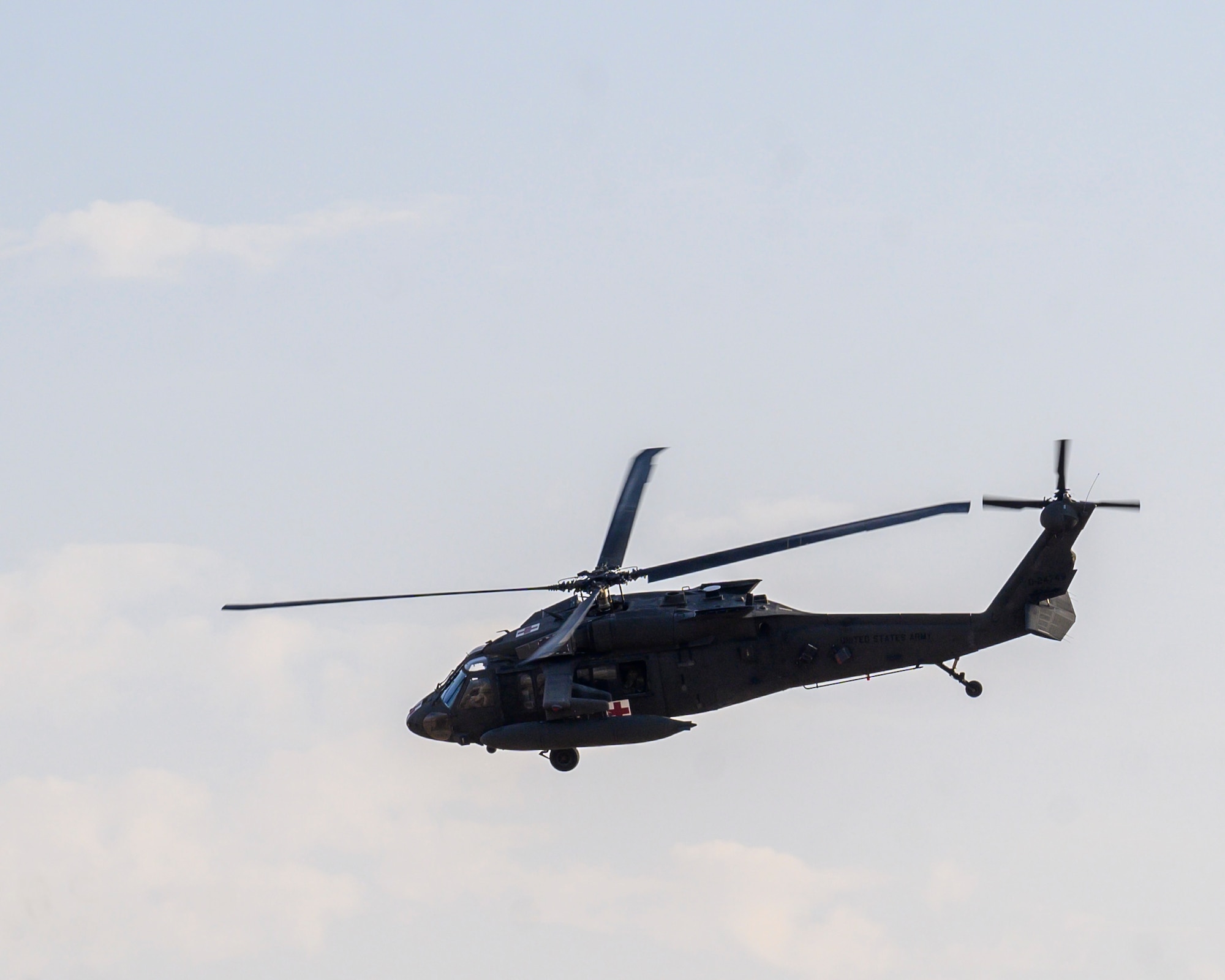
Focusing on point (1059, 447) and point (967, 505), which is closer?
point (967, 505)

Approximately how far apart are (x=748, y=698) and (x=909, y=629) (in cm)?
503

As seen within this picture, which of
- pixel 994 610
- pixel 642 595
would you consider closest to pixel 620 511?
pixel 642 595

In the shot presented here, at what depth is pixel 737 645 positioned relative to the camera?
5397 centimetres

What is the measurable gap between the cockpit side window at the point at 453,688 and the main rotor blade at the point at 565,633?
7.45 feet

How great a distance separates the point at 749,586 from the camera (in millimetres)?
54094

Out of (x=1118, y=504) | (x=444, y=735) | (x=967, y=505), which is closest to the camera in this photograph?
(x=967, y=505)

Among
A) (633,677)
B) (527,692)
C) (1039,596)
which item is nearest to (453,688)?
(527,692)

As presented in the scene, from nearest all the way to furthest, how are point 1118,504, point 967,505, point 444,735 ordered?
1. point 967,505
2. point 1118,504
3. point 444,735

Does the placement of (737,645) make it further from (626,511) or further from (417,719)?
(417,719)

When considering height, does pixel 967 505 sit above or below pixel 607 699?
above

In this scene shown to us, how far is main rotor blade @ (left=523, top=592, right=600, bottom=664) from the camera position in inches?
1928

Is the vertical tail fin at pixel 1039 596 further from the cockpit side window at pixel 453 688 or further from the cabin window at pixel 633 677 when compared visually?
the cockpit side window at pixel 453 688

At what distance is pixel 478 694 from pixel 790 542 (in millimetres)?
11329

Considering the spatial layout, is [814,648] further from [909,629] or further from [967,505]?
[967,505]
